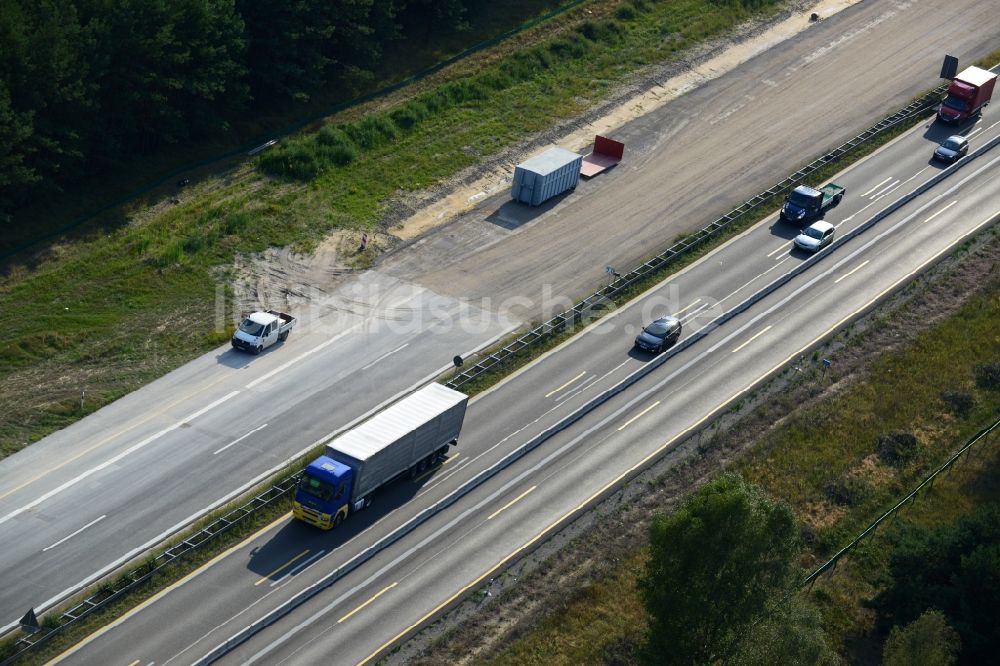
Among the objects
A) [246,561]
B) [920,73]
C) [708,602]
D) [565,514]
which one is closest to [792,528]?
[708,602]

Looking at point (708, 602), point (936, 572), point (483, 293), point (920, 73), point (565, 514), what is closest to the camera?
point (708, 602)

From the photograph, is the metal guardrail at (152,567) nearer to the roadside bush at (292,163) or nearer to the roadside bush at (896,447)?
the roadside bush at (896,447)

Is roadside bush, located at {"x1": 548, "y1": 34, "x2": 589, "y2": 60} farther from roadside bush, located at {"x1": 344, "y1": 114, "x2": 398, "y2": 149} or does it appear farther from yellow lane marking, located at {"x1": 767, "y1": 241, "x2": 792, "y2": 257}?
yellow lane marking, located at {"x1": 767, "y1": 241, "x2": 792, "y2": 257}

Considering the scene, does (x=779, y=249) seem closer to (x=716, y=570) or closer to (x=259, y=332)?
(x=259, y=332)

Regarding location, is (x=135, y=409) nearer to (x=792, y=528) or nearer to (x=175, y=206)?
(x=175, y=206)

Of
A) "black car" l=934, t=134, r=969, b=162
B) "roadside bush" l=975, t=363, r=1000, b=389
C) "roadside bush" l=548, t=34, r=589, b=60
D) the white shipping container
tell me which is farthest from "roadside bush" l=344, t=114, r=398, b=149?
"roadside bush" l=975, t=363, r=1000, b=389

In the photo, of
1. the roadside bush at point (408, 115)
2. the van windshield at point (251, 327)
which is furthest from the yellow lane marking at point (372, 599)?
the roadside bush at point (408, 115)
